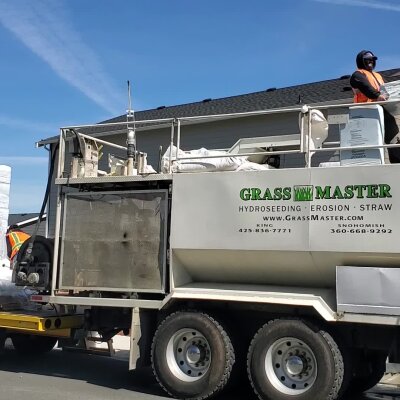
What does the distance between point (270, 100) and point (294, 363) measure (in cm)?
1039

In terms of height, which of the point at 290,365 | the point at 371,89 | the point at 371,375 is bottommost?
the point at 371,375

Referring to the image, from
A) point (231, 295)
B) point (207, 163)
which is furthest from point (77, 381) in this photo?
point (207, 163)

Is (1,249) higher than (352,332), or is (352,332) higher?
(1,249)

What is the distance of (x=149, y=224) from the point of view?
7.72 m

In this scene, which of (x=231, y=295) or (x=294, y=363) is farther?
(x=231, y=295)

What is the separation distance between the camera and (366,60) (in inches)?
289

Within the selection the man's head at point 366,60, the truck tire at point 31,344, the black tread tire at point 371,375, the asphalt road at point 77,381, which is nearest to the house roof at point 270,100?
the man's head at point 366,60

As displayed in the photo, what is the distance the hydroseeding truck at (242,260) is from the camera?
6418mm

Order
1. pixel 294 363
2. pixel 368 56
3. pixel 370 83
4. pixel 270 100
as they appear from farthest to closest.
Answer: pixel 270 100 < pixel 368 56 < pixel 370 83 < pixel 294 363

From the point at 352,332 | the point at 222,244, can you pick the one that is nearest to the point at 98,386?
the point at 222,244

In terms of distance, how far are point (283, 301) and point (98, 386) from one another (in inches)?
115

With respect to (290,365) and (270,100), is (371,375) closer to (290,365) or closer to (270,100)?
(290,365)

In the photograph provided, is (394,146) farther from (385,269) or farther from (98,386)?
(98,386)

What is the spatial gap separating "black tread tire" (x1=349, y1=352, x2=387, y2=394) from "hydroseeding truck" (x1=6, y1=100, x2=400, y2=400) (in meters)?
0.02
